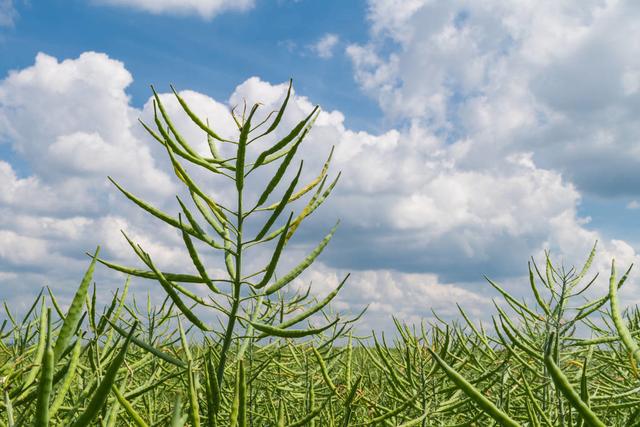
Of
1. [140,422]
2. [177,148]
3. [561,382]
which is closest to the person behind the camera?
[561,382]

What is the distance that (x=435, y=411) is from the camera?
2387mm

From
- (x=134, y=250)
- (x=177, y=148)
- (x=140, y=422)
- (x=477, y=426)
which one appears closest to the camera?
(x=140, y=422)

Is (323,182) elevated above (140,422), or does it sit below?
above

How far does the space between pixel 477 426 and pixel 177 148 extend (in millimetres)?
2239

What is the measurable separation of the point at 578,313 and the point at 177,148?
1.82m

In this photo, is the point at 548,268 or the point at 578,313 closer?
the point at 578,313

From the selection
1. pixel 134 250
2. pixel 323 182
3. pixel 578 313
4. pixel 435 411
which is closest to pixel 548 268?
pixel 578 313

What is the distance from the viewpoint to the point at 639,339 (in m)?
2.74

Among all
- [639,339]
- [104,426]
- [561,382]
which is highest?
[639,339]

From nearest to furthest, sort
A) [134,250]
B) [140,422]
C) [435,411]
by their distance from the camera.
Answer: [140,422], [134,250], [435,411]

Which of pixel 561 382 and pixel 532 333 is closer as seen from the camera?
pixel 561 382

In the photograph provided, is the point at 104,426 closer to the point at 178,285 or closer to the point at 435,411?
the point at 178,285

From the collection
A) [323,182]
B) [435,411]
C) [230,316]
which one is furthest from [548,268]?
[230,316]

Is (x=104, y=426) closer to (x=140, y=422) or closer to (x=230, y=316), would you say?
(x=140, y=422)
